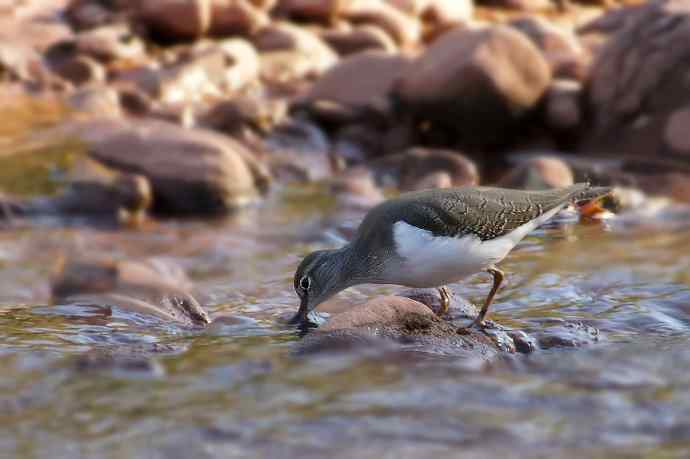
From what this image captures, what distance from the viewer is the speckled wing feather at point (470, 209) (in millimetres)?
7184

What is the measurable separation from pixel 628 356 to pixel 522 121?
30.2 ft

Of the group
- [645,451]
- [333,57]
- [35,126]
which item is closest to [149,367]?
[645,451]

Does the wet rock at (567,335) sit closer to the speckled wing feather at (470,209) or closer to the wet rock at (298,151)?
the speckled wing feather at (470,209)

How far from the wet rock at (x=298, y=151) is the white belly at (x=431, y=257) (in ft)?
25.4

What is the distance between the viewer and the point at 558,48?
1795cm

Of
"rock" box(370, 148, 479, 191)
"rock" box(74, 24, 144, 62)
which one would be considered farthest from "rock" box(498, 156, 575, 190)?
"rock" box(74, 24, 144, 62)

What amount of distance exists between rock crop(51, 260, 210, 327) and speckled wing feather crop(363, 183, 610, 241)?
1590 millimetres

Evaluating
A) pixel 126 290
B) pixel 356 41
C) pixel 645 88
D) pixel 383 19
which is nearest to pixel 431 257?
pixel 126 290

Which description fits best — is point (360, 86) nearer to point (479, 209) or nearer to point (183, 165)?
point (183, 165)

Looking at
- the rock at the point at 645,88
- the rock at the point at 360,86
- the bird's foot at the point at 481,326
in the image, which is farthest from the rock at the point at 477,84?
the bird's foot at the point at 481,326

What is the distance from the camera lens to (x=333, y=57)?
19.9 meters

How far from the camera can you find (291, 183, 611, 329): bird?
278 inches

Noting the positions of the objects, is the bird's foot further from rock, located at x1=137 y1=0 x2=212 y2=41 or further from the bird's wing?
rock, located at x1=137 y1=0 x2=212 y2=41

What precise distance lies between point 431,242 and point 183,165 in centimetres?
669
